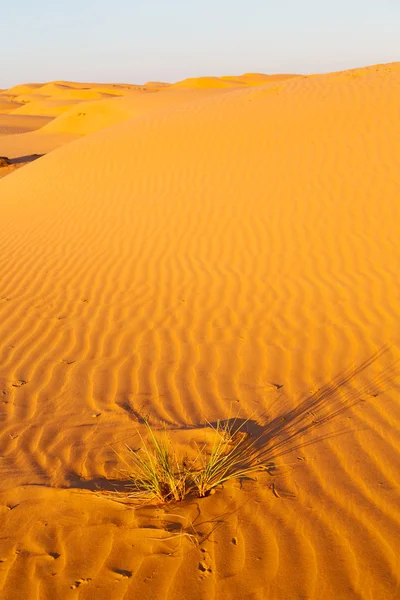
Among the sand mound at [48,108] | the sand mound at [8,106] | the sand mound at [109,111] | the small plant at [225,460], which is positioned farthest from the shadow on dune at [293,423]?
the sand mound at [8,106]

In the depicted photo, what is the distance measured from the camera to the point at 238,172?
9.49 metres

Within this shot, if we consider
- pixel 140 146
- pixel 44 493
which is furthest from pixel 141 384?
pixel 140 146

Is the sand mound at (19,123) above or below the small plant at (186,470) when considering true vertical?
above

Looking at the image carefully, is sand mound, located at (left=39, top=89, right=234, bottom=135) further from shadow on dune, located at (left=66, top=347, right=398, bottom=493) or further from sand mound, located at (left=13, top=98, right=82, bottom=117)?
shadow on dune, located at (left=66, top=347, right=398, bottom=493)

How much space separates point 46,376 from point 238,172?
604cm

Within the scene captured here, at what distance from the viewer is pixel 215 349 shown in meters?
4.79

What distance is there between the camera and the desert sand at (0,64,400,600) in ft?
7.95

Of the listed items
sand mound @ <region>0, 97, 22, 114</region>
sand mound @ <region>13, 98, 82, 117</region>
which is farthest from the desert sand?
sand mound @ <region>0, 97, 22, 114</region>

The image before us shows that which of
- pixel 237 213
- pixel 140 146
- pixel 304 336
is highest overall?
pixel 140 146

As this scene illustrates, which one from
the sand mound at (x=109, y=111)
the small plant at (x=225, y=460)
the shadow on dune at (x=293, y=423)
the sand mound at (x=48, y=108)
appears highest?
the sand mound at (x=48, y=108)

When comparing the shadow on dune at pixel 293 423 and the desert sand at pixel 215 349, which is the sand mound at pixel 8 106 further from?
the shadow on dune at pixel 293 423

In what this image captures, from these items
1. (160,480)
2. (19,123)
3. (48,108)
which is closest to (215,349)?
(160,480)

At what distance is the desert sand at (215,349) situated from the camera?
7.95ft

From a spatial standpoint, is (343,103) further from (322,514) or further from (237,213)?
(322,514)
